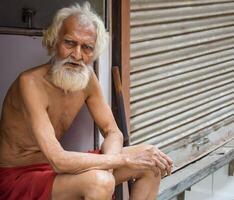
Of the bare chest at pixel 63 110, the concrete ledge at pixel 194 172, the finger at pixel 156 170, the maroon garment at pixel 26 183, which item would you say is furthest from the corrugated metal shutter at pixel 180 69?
the maroon garment at pixel 26 183

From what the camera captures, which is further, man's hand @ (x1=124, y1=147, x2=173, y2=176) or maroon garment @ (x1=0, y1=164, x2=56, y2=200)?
man's hand @ (x1=124, y1=147, x2=173, y2=176)

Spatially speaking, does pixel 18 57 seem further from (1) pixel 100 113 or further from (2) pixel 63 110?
(1) pixel 100 113

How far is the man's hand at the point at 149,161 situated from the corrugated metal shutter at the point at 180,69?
46.2 inches

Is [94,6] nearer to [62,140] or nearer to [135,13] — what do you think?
[135,13]

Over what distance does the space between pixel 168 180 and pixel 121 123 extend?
1.02 m

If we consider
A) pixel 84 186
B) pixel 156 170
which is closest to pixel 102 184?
pixel 84 186

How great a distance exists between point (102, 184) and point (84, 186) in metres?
0.10

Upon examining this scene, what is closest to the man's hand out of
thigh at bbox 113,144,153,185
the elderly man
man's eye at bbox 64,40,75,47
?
the elderly man

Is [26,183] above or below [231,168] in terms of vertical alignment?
above

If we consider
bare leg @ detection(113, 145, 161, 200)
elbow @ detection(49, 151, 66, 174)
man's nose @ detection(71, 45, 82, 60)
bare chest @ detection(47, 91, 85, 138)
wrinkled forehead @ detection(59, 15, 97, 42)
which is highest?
wrinkled forehead @ detection(59, 15, 97, 42)

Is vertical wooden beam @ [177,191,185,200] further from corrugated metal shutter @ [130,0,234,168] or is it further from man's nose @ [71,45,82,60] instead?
man's nose @ [71,45,82,60]

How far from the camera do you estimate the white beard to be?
311 cm

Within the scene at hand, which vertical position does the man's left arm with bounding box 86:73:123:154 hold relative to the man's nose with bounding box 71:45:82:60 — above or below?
Answer: below

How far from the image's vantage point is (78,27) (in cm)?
313
